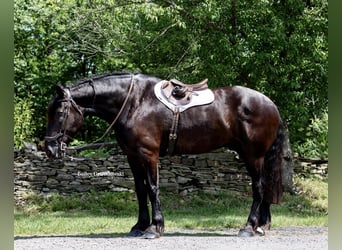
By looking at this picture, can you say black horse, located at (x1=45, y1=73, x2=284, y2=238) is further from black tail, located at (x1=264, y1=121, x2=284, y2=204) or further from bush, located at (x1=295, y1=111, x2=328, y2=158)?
bush, located at (x1=295, y1=111, x2=328, y2=158)

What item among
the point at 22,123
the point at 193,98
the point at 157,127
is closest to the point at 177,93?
the point at 193,98

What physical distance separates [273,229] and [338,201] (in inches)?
199

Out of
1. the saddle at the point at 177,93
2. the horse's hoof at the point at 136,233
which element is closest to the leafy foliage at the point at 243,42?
the saddle at the point at 177,93

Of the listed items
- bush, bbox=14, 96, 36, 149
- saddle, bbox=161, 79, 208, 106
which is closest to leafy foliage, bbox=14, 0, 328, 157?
bush, bbox=14, 96, 36, 149

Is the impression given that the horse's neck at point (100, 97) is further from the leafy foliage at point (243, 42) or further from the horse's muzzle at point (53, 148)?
the leafy foliage at point (243, 42)

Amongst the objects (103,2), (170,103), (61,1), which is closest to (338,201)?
(170,103)

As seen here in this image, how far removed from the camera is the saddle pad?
5.19 metres

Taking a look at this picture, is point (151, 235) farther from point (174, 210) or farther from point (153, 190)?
point (174, 210)

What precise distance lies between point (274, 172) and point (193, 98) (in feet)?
3.99

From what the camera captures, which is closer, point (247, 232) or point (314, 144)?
point (247, 232)

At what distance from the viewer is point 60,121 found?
500 centimetres

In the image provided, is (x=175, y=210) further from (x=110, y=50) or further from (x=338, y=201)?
(x=338, y=201)

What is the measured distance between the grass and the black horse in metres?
1.46

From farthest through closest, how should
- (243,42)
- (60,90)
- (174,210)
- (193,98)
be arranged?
1. (174,210)
2. (243,42)
3. (193,98)
4. (60,90)
